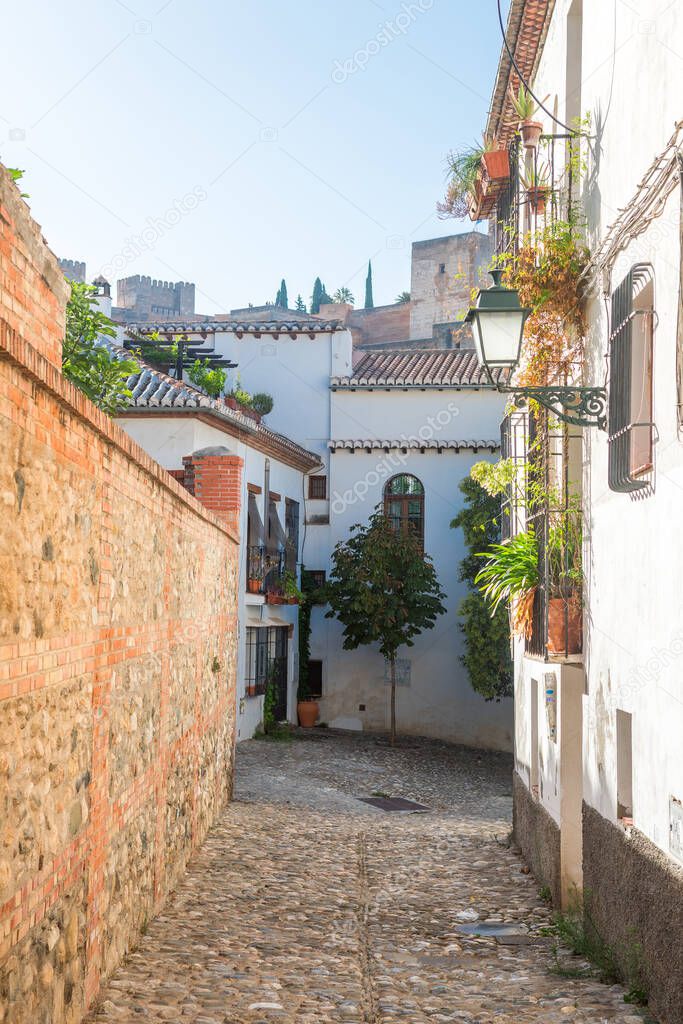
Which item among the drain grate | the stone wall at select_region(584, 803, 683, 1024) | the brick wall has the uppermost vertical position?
the brick wall

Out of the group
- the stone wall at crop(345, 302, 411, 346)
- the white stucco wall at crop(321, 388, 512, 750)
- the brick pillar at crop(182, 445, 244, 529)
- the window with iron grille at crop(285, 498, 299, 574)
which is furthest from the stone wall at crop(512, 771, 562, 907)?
the stone wall at crop(345, 302, 411, 346)

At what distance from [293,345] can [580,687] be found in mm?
19470

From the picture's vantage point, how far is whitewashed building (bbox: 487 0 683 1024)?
17.7ft

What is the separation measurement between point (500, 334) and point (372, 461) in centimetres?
1930

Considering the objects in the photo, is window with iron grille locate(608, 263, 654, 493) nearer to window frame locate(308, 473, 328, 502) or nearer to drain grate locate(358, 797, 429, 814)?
drain grate locate(358, 797, 429, 814)

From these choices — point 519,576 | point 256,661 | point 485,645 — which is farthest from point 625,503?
point 485,645

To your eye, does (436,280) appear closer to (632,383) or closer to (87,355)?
(87,355)

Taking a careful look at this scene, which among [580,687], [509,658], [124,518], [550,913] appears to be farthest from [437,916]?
[509,658]

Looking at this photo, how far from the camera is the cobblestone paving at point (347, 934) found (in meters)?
5.85

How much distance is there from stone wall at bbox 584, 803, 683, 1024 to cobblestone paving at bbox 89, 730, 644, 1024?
28 cm

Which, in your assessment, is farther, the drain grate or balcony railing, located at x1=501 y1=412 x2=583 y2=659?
the drain grate

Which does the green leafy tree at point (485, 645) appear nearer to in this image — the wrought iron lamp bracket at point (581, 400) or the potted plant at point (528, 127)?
the potted plant at point (528, 127)

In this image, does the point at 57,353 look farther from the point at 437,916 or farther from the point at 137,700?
the point at 437,916

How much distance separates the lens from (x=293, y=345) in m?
27.2
